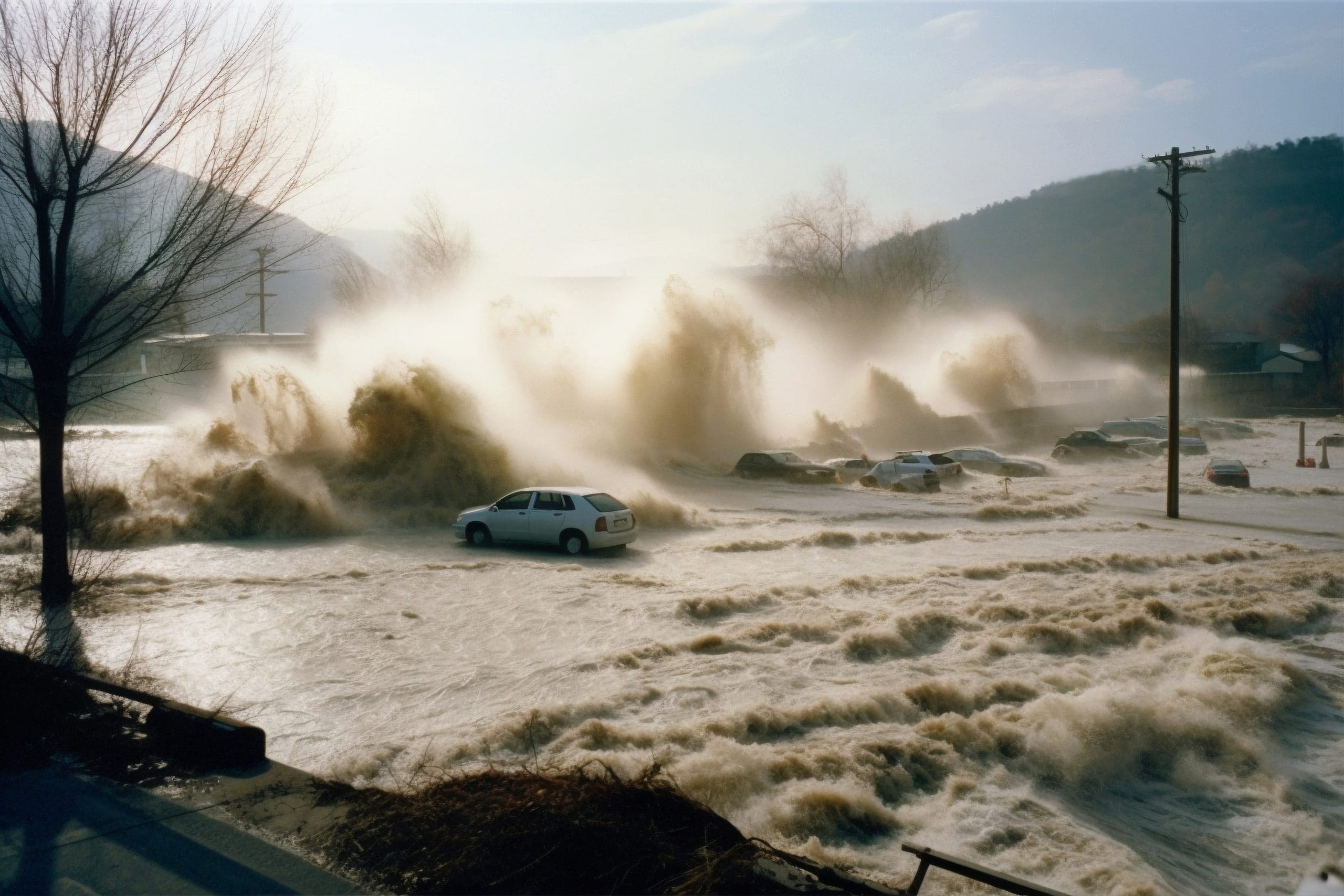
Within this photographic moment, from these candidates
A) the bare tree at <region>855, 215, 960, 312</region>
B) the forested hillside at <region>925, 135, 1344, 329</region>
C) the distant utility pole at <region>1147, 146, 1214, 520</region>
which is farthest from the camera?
the forested hillside at <region>925, 135, 1344, 329</region>

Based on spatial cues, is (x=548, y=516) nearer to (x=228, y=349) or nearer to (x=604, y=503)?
(x=604, y=503)

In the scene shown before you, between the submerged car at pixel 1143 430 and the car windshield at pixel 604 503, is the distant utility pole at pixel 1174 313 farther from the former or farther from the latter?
the submerged car at pixel 1143 430

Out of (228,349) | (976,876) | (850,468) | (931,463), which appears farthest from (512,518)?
(228,349)

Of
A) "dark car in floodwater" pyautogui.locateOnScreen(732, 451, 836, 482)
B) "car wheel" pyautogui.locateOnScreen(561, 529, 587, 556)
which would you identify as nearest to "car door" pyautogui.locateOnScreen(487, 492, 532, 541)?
"car wheel" pyautogui.locateOnScreen(561, 529, 587, 556)

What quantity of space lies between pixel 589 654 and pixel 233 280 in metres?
7.29

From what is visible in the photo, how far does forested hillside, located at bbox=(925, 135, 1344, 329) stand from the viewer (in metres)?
145

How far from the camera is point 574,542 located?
21094mm

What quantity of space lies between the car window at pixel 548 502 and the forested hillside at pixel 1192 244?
132 metres

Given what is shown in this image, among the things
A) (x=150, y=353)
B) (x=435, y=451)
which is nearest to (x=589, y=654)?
(x=435, y=451)

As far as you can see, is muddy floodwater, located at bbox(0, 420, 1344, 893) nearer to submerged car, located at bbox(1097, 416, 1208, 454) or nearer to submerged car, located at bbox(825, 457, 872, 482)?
submerged car, located at bbox(825, 457, 872, 482)

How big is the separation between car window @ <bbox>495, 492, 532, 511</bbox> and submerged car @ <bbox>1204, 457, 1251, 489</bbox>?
83.4ft

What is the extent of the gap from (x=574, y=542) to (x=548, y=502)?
111cm

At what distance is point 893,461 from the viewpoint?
34.8 meters

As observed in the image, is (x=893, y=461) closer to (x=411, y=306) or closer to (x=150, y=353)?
(x=411, y=306)
